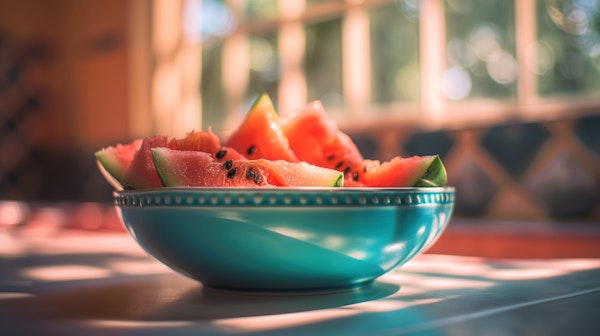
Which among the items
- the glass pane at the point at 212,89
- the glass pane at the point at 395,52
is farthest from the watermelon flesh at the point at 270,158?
the glass pane at the point at 212,89

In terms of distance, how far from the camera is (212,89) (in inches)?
133

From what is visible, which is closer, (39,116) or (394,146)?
(394,146)

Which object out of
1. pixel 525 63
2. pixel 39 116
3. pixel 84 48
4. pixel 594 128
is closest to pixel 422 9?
pixel 525 63

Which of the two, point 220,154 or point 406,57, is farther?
point 406,57

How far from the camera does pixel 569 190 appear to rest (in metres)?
1.89

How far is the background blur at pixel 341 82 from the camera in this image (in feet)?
6.61

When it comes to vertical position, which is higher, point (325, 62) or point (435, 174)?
point (325, 62)

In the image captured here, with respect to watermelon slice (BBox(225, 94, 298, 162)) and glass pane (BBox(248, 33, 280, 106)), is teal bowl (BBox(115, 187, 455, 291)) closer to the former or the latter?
watermelon slice (BBox(225, 94, 298, 162))

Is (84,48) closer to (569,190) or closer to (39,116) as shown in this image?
(39,116)

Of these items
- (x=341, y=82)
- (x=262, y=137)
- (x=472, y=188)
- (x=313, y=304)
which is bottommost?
(x=472, y=188)

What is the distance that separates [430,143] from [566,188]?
51 cm

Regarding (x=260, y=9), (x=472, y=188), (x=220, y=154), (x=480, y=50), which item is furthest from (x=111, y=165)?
(x=260, y=9)

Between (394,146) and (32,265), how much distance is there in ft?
6.17

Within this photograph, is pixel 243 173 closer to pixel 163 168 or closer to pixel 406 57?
pixel 163 168
